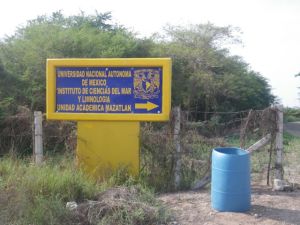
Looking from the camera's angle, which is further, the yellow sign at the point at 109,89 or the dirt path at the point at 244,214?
the yellow sign at the point at 109,89

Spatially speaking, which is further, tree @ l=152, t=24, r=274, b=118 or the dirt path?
tree @ l=152, t=24, r=274, b=118

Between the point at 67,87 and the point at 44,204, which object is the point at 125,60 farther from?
the point at 44,204

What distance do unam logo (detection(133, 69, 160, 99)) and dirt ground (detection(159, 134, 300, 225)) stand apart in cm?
185

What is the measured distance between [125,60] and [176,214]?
10.1ft

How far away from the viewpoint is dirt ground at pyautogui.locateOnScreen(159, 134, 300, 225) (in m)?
6.68

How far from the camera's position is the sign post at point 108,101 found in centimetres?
862

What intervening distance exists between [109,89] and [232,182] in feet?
9.92

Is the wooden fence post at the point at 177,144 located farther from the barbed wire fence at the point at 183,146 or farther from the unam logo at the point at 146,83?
the unam logo at the point at 146,83

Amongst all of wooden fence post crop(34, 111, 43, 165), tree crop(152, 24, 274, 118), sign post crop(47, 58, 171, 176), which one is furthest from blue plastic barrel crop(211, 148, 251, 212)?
tree crop(152, 24, 274, 118)

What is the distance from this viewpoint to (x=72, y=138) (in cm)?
916

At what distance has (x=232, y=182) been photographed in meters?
6.95

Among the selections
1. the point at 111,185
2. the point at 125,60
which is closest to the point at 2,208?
the point at 111,185

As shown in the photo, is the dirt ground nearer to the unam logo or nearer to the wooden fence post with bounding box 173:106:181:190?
the wooden fence post with bounding box 173:106:181:190

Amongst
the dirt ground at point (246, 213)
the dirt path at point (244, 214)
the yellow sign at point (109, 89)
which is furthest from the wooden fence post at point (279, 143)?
the yellow sign at point (109, 89)
